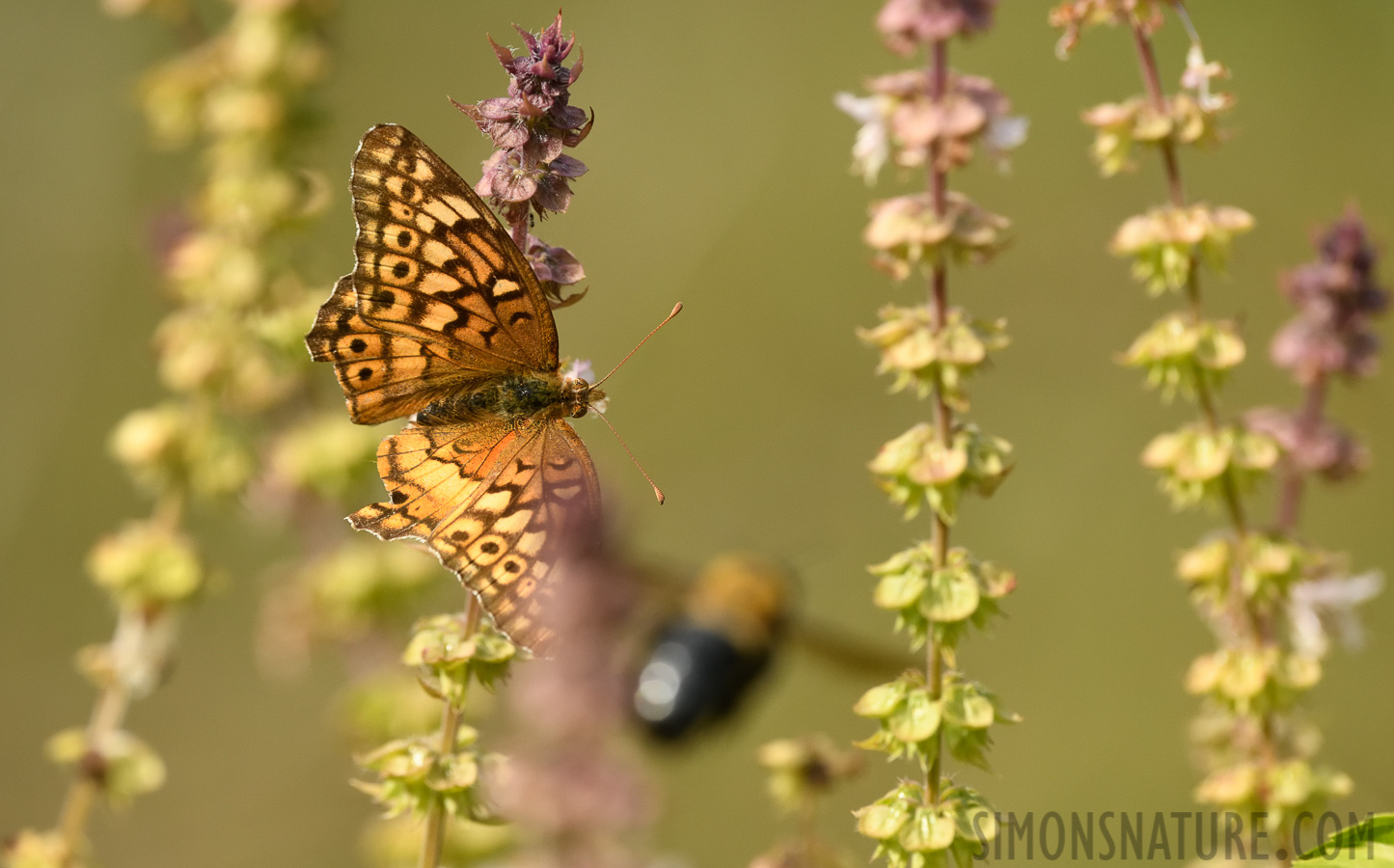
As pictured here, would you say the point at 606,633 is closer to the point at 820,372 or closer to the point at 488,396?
the point at 488,396

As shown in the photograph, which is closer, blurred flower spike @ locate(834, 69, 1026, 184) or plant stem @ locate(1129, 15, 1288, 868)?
blurred flower spike @ locate(834, 69, 1026, 184)

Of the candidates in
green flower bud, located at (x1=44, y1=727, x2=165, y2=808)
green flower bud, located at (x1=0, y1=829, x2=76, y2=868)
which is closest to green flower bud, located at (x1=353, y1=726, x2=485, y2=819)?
green flower bud, located at (x1=0, y1=829, x2=76, y2=868)

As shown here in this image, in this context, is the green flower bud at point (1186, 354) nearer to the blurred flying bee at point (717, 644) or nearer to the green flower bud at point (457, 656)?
the green flower bud at point (457, 656)

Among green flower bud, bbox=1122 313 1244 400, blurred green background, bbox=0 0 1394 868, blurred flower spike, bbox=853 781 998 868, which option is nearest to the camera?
blurred flower spike, bbox=853 781 998 868

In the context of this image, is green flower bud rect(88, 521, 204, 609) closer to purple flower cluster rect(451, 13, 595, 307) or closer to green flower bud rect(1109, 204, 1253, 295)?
purple flower cluster rect(451, 13, 595, 307)

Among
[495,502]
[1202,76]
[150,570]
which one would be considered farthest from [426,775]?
[1202,76]

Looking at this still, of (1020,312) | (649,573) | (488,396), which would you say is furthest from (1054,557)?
(488,396)
